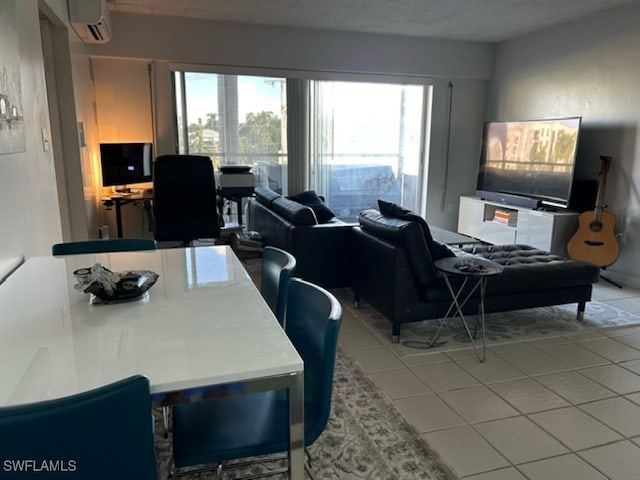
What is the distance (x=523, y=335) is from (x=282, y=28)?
4.16m

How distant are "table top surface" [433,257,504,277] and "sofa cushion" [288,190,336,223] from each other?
1821mm

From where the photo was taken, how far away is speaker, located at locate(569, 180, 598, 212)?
476 centimetres

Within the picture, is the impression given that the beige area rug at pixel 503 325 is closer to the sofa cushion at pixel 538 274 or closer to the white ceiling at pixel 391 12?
the sofa cushion at pixel 538 274

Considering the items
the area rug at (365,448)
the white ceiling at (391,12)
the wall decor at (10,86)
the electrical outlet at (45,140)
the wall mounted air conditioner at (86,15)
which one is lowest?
the area rug at (365,448)

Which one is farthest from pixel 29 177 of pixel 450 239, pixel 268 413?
pixel 450 239

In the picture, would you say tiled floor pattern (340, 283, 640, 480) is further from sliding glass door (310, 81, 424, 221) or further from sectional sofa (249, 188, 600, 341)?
sliding glass door (310, 81, 424, 221)

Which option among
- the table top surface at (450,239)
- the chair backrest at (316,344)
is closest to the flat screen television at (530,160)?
the table top surface at (450,239)

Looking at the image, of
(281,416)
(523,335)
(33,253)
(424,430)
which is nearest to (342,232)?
(523,335)

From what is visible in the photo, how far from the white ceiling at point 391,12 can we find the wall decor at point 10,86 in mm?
2797

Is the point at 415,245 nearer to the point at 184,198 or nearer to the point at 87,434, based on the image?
the point at 184,198

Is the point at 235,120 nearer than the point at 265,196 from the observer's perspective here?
No

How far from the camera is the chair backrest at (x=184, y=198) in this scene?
365cm

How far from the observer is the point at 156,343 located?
119 centimetres

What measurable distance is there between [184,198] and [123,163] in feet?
4.90
